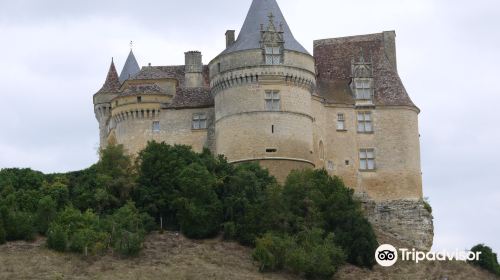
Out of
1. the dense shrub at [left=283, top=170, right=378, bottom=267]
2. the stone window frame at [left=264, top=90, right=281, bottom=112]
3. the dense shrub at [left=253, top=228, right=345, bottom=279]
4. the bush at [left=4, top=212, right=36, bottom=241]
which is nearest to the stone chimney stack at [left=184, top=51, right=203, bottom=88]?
the stone window frame at [left=264, top=90, right=281, bottom=112]

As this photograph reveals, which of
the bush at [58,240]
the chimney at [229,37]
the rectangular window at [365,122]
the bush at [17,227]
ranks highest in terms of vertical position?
the chimney at [229,37]

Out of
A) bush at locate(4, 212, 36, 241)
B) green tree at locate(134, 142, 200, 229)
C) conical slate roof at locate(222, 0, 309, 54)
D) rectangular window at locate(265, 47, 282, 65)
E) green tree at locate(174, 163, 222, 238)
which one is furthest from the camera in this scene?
conical slate roof at locate(222, 0, 309, 54)

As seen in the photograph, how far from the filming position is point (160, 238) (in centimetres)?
6912

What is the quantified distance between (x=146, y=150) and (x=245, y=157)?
18.3ft

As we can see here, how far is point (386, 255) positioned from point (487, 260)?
914 centimetres

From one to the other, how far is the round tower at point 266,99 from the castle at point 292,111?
6 cm

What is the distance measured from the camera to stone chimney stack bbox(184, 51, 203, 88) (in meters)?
80.7

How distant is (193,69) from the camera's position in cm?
Result: 8088

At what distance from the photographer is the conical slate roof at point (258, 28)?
250 ft

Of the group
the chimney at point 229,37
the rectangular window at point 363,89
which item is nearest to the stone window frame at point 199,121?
the chimney at point 229,37

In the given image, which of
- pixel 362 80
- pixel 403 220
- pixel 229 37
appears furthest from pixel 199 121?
pixel 403 220

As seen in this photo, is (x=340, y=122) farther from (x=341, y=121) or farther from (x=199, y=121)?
(x=199, y=121)

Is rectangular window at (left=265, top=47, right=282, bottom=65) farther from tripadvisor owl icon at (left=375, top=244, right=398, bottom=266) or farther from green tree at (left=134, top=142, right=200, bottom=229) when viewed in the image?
tripadvisor owl icon at (left=375, top=244, right=398, bottom=266)

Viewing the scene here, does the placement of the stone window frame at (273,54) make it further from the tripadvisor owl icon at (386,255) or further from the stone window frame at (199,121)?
the tripadvisor owl icon at (386,255)
